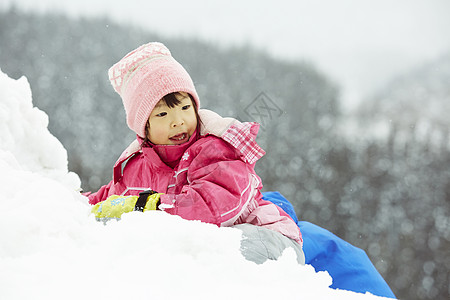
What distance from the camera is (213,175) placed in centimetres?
123

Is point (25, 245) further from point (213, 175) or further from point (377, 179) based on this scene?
point (377, 179)

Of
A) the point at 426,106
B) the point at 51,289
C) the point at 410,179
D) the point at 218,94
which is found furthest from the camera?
the point at 426,106

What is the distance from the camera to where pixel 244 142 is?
52.4 inches

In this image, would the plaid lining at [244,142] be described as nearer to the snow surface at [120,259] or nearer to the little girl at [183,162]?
the little girl at [183,162]

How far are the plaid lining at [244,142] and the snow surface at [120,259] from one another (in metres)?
0.58

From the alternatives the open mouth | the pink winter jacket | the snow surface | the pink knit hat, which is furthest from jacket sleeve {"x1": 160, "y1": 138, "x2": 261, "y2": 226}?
the snow surface

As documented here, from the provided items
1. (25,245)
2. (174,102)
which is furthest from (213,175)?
(25,245)

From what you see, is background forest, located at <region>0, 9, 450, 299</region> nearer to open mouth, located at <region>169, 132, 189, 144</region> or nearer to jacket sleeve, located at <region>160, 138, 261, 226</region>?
open mouth, located at <region>169, 132, 189, 144</region>

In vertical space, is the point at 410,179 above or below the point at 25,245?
below

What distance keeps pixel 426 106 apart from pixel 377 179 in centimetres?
315

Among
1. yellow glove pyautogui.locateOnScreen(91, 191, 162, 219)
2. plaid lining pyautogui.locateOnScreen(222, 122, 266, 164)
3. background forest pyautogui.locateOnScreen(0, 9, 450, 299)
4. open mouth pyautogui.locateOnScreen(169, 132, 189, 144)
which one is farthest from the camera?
background forest pyautogui.locateOnScreen(0, 9, 450, 299)

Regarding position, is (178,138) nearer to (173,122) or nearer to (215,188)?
(173,122)

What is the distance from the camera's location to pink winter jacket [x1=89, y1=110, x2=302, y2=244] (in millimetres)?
1159

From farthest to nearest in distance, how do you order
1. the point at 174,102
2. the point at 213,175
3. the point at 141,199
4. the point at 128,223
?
the point at 174,102, the point at 213,175, the point at 141,199, the point at 128,223
